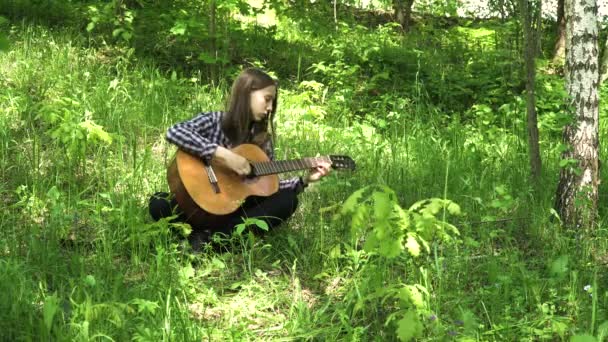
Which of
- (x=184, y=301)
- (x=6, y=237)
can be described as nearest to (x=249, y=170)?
(x=184, y=301)

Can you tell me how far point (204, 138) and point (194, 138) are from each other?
90 mm

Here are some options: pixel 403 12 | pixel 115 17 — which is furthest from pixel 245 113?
pixel 403 12

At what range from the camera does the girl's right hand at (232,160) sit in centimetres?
410

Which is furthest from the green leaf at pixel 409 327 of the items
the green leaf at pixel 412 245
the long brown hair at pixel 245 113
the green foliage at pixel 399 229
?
the long brown hair at pixel 245 113

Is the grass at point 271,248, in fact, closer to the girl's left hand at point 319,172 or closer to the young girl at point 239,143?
the young girl at point 239,143

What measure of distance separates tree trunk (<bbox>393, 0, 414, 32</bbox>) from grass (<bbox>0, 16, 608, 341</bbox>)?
17.4ft

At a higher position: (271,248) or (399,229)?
(399,229)

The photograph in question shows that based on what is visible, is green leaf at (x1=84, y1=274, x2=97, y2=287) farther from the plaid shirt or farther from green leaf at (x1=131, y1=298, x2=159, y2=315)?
the plaid shirt

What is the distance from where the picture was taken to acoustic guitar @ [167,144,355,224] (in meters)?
4.06

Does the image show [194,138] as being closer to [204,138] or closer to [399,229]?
[204,138]

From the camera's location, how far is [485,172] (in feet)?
16.2

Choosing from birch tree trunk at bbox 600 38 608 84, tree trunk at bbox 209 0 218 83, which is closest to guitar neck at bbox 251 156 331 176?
tree trunk at bbox 209 0 218 83

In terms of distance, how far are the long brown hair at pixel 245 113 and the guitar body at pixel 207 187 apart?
0.11 meters

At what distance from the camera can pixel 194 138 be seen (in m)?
4.14
